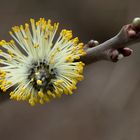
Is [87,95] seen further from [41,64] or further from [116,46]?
[116,46]

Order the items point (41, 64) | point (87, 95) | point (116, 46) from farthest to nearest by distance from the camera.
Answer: point (87, 95) → point (41, 64) → point (116, 46)

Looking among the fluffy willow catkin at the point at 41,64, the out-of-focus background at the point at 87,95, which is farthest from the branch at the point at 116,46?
the out-of-focus background at the point at 87,95

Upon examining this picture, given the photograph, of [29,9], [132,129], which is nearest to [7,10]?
[29,9]

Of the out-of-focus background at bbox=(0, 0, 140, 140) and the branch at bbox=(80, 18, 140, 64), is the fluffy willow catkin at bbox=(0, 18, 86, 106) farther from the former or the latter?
the out-of-focus background at bbox=(0, 0, 140, 140)

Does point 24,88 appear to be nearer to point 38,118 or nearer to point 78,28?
point 38,118

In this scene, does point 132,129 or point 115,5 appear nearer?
point 132,129

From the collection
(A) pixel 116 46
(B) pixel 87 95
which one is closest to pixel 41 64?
(A) pixel 116 46

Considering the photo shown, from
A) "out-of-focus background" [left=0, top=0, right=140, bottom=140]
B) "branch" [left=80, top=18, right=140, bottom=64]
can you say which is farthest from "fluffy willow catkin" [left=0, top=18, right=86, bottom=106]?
"out-of-focus background" [left=0, top=0, right=140, bottom=140]
